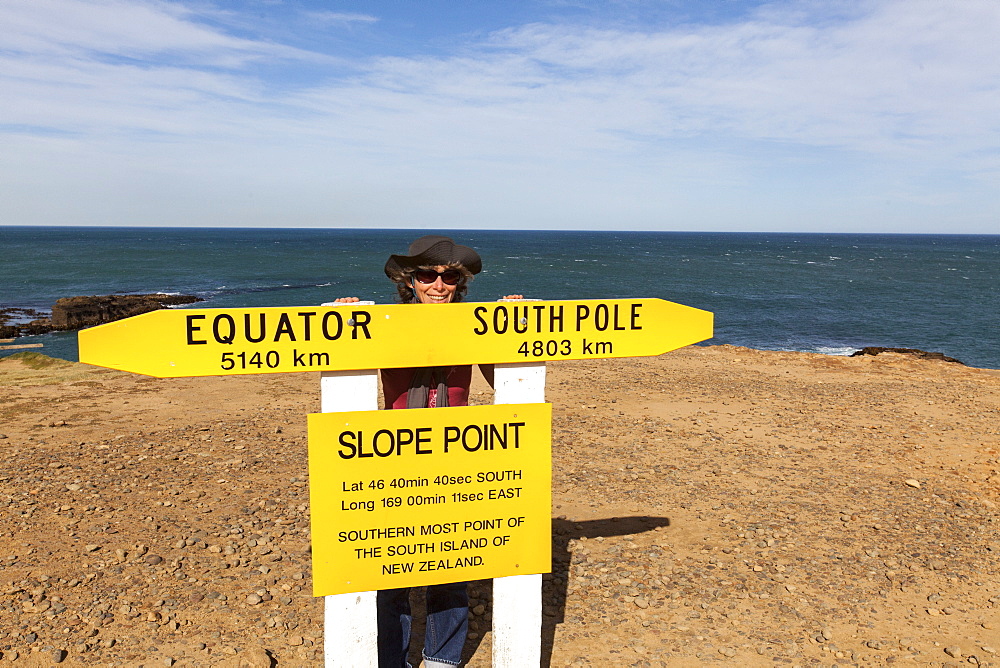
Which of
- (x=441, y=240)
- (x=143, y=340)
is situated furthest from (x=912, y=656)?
(x=143, y=340)

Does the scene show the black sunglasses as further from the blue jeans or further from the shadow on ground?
the shadow on ground

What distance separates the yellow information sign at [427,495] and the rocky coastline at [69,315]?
29566 millimetres

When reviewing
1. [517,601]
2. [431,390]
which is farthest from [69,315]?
[517,601]

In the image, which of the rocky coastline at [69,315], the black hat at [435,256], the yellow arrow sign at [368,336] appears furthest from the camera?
the rocky coastline at [69,315]

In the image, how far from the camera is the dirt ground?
13.9ft

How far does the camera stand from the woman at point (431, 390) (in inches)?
139

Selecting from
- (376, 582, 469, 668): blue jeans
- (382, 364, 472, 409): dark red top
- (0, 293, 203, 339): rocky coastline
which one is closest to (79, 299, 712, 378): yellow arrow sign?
(382, 364, 472, 409): dark red top

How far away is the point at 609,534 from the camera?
591cm

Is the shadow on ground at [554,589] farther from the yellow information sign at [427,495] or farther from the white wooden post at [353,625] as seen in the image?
the yellow information sign at [427,495]

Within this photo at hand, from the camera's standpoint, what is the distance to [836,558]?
5.46 meters

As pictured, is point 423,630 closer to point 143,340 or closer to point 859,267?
point 143,340

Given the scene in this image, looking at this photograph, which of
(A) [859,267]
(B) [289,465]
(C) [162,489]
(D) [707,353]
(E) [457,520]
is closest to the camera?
(E) [457,520]

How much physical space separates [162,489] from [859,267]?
9735cm

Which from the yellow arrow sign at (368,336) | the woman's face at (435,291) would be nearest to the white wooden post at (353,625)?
the yellow arrow sign at (368,336)
